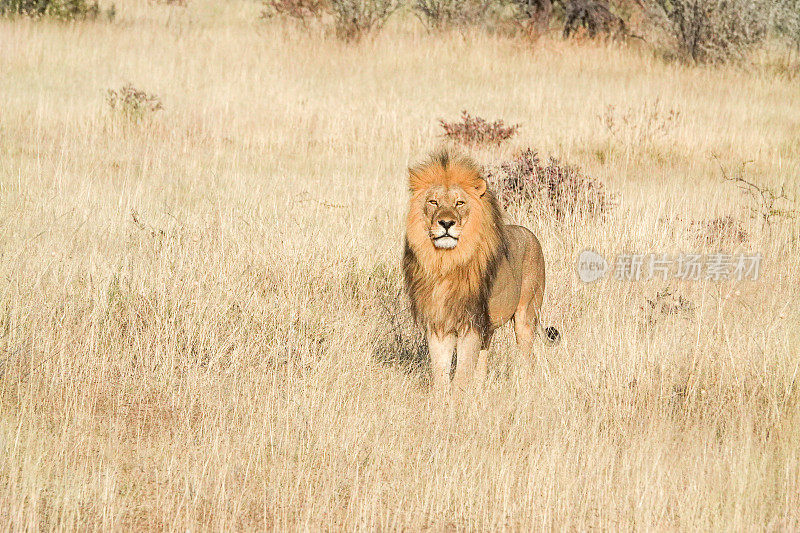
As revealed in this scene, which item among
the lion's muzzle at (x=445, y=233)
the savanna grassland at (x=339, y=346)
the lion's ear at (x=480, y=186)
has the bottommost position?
the savanna grassland at (x=339, y=346)

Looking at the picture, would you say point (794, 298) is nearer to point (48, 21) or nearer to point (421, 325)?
point (421, 325)

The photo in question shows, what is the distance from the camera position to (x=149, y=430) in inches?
174

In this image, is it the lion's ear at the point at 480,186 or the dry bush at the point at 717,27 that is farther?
the dry bush at the point at 717,27

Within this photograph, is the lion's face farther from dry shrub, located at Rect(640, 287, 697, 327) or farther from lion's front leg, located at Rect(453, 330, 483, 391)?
dry shrub, located at Rect(640, 287, 697, 327)

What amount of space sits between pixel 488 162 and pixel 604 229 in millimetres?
2771

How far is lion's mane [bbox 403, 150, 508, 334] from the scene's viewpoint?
14.4 ft

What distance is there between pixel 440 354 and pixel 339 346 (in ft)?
2.41

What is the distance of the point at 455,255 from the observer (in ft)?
14.5

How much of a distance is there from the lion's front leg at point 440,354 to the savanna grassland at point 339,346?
14cm

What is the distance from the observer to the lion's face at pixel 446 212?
4262 millimetres

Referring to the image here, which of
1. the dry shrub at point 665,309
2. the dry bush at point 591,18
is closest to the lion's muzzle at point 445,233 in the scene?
the dry shrub at point 665,309

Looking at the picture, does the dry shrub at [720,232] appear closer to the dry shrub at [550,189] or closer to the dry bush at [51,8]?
the dry shrub at [550,189]

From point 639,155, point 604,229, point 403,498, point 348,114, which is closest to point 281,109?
point 348,114

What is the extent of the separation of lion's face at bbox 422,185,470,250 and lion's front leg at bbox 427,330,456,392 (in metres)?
0.58
